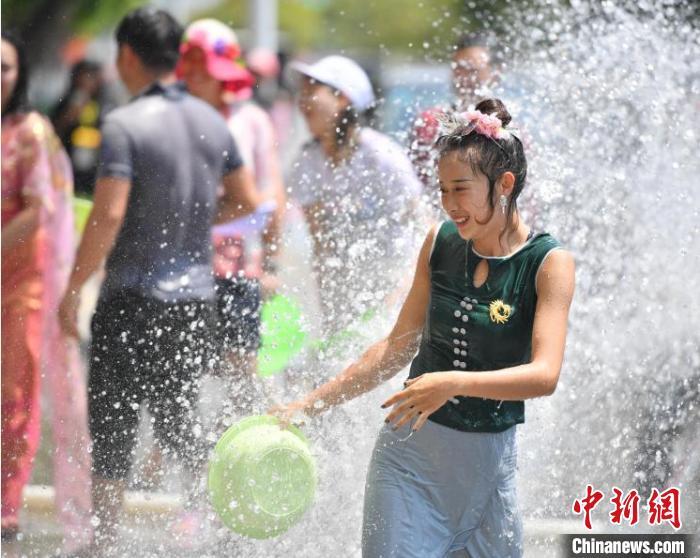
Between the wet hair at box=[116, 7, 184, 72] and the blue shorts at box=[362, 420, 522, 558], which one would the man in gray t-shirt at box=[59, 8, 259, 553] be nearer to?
the wet hair at box=[116, 7, 184, 72]

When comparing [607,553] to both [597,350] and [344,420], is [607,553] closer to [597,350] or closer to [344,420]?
[597,350]

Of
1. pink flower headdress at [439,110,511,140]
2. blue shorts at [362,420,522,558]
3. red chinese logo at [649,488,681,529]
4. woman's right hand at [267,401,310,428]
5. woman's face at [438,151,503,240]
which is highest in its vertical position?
pink flower headdress at [439,110,511,140]

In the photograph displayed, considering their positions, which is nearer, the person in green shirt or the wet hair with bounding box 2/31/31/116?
the person in green shirt

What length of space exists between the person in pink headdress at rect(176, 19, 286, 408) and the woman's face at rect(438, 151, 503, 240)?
1705 mm

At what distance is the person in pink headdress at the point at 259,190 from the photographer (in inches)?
198

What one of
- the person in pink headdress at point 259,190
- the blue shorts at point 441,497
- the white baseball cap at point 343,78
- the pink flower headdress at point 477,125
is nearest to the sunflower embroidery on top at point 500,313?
the blue shorts at point 441,497

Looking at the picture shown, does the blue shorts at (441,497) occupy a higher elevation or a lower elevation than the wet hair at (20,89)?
lower

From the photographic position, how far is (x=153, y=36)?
525 cm

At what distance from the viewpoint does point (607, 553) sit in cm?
475

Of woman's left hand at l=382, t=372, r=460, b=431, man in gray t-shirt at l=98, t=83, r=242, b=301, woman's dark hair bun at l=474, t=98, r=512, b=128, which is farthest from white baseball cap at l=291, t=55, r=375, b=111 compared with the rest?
woman's left hand at l=382, t=372, r=460, b=431

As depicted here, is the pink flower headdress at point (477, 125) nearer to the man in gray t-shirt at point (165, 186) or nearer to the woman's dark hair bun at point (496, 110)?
the woman's dark hair bun at point (496, 110)

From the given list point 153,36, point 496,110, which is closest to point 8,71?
point 153,36

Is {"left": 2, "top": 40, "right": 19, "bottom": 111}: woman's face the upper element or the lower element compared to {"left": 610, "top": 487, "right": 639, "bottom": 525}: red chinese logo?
upper

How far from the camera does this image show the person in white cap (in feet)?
16.7
